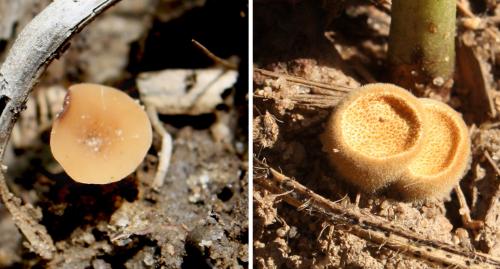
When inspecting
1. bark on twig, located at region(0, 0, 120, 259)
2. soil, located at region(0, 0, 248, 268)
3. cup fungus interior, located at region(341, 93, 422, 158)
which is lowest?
soil, located at region(0, 0, 248, 268)

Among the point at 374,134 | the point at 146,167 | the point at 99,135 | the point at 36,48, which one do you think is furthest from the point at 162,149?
the point at 374,134

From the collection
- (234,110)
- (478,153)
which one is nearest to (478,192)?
(478,153)

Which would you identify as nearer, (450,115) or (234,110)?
(450,115)

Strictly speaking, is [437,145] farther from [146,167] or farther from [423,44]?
[146,167]

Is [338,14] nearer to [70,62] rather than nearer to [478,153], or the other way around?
[478,153]

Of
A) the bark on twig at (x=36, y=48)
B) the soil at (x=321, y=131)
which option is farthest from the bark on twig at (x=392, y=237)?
the bark on twig at (x=36, y=48)

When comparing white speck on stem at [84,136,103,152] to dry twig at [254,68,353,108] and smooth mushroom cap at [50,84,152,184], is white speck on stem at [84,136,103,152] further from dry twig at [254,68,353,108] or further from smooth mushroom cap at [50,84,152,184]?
dry twig at [254,68,353,108]

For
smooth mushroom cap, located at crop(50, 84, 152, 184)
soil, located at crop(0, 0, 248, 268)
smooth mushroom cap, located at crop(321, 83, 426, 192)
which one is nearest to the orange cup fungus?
smooth mushroom cap, located at crop(321, 83, 426, 192)
